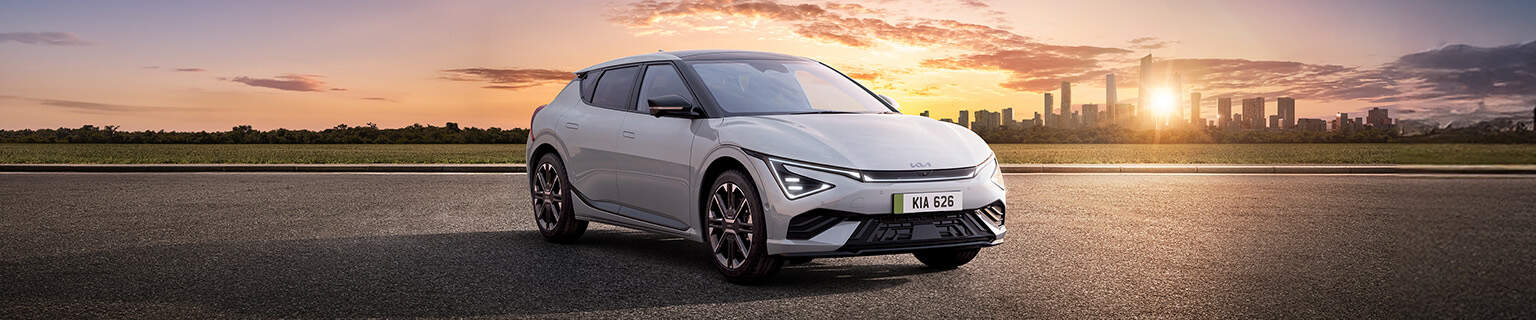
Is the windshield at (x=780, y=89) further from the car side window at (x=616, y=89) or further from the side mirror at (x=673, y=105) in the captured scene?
the car side window at (x=616, y=89)

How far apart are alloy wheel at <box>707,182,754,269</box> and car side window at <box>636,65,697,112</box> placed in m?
0.95

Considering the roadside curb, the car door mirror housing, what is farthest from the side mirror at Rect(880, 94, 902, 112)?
the roadside curb

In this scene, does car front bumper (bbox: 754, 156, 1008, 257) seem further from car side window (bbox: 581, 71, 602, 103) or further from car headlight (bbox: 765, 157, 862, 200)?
car side window (bbox: 581, 71, 602, 103)

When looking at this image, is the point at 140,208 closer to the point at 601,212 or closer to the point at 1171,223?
the point at 601,212

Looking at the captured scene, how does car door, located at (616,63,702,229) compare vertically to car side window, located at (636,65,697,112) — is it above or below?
below

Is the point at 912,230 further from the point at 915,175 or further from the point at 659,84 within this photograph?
the point at 659,84

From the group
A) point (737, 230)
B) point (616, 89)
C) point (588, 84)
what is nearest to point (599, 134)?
point (616, 89)

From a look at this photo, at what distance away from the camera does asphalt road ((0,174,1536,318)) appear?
572 centimetres

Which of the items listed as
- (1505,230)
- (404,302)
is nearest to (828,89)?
(404,302)

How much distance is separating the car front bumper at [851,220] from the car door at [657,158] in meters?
0.86

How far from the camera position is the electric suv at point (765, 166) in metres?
6.01

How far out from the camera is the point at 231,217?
11.0 m

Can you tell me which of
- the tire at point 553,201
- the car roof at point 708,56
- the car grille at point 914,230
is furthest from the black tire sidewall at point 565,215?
the car grille at point 914,230

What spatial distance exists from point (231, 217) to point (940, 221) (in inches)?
298
